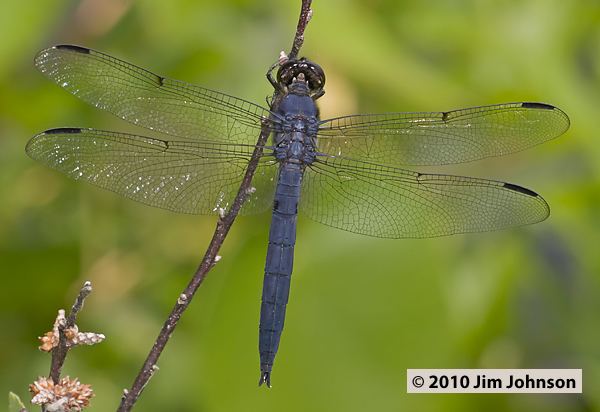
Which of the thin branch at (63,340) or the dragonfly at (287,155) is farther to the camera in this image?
the dragonfly at (287,155)

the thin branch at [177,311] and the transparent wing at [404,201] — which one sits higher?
the transparent wing at [404,201]

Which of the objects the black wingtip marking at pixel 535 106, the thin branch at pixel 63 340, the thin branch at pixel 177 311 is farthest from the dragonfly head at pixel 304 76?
the thin branch at pixel 63 340

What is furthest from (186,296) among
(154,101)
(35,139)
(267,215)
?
(267,215)

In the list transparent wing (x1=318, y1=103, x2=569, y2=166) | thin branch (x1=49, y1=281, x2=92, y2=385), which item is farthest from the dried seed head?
transparent wing (x1=318, y1=103, x2=569, y2=166)

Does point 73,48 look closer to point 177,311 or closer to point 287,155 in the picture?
point 287,155

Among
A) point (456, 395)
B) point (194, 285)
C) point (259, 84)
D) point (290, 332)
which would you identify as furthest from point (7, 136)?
point (194, 285)

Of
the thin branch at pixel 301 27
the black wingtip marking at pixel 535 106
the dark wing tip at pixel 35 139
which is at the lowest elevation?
the thin branch at pixel 301 27

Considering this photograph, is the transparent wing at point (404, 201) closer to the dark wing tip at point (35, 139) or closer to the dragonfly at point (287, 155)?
the dragonfly at point (287, 155)
